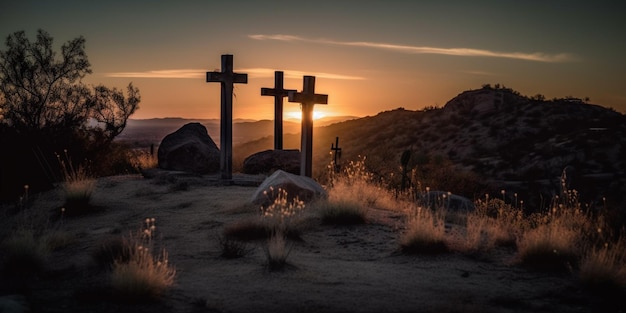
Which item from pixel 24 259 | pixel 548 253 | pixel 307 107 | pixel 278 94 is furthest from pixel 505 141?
pixel 24 259

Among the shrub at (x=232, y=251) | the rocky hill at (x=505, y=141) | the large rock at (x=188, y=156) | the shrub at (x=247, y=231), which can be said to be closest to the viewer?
the shrub at (x=232, y=251)

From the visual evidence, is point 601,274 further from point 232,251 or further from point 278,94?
point 278,94

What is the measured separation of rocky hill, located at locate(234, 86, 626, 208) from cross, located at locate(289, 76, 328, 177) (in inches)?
160

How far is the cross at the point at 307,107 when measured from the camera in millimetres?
16578

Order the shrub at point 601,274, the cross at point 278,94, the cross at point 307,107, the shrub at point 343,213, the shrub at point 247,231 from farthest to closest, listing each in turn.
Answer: the cross at point 278,94
the cross at point 307,107
the shrub at point 343,213
the shrub at point 247,231
the shrub at point 601,274

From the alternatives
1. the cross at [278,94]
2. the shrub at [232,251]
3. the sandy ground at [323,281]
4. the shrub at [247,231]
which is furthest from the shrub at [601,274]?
the cross at [278,94]

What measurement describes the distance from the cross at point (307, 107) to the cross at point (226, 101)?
198 cm

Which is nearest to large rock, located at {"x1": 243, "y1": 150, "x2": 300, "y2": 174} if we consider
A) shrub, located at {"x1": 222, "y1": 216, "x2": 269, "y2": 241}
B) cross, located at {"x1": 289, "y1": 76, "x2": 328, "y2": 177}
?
cross, located at {"x1": 289, "y1": 76, "x2": 328, "y2": 177}

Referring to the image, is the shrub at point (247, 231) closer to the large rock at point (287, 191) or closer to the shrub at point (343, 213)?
the shrub at point (343, 213)

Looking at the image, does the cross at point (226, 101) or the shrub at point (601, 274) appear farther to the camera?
the cross at point (226, 101)

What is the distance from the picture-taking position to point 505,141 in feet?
126

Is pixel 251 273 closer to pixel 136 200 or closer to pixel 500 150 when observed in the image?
pixel 136 200

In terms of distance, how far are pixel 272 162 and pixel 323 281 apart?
42.9 ft

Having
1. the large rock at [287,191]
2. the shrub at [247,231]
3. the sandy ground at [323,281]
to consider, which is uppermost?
the large rock at [287,191]
